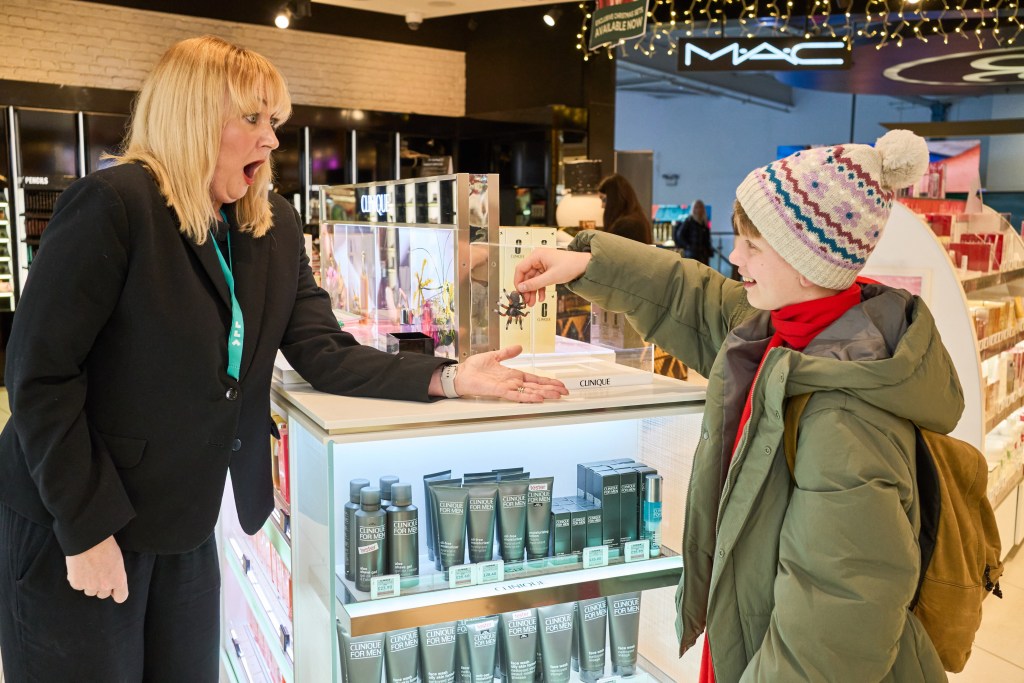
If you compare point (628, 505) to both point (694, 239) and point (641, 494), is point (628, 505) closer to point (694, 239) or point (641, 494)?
point (641, 494)

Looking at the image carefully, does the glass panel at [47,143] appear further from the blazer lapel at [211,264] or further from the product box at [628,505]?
the product box at [628,505]

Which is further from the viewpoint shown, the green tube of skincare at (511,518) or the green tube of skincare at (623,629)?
the green tube of skincare at (623,629)

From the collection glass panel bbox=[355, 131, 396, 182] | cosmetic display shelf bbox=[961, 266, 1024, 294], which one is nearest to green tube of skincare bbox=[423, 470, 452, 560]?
cosmetic display shelf bbox=[961, 266, 1024, 294]

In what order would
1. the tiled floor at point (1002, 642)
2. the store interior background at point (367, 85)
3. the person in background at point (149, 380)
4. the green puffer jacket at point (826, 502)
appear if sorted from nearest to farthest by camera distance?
the green puffer jacket at point (826, 502), the person in background at point (149, 380), the tiled floor at point (1002, 642), the store interior background at point (367, 85)

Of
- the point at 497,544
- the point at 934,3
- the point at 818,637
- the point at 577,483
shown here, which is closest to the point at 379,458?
the point at 497,544

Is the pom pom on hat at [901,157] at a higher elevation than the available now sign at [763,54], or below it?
below

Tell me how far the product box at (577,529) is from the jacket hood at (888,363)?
734mm

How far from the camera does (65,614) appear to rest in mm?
1650

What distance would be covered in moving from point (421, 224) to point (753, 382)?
108cm

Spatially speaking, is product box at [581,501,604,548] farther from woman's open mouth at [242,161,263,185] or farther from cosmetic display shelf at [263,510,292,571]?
woman's open mouth at [242,161,263,185]

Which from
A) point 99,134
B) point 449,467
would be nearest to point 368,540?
point 449,467

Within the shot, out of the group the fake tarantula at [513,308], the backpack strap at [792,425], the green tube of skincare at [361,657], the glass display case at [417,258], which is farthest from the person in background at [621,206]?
the backpack strap at [792,425]

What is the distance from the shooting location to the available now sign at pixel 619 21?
577cm

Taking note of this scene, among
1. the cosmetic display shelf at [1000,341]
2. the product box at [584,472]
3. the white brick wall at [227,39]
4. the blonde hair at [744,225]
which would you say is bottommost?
the product box at [584,472]
